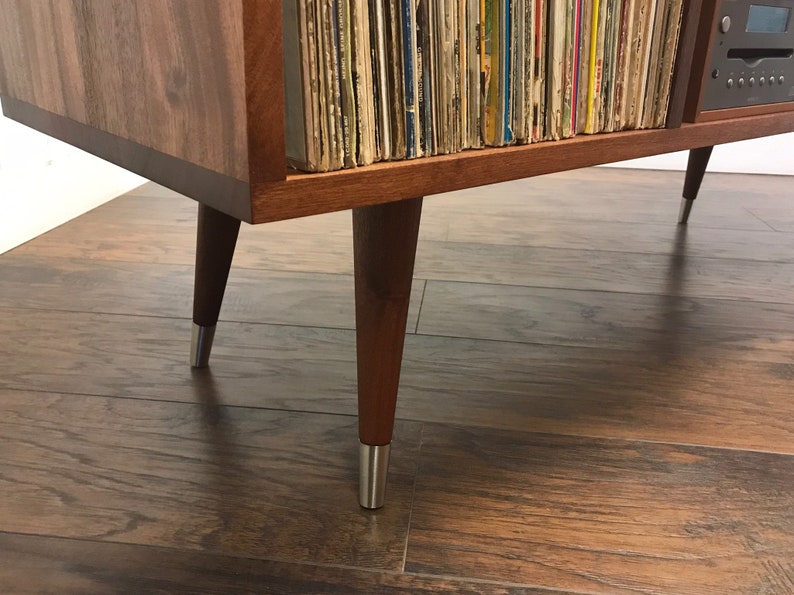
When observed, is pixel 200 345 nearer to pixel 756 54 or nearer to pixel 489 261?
pixel 489 261

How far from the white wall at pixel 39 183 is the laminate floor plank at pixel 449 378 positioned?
1.35ft

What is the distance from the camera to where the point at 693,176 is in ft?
4.98

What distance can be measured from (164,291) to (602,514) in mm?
828

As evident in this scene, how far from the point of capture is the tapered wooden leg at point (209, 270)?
0.82 m

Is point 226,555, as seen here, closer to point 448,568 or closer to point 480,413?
point 448,568

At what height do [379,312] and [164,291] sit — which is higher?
[379,312]

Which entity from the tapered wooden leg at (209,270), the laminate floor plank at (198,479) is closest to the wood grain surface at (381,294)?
the laminate floor plank at (198,479)

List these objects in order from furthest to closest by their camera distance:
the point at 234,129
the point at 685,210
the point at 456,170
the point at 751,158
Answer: the point at 751,158 → the point at 685,210 → the point at 456,170 → the point at 234,129

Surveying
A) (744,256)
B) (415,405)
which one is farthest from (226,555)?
(744,256)

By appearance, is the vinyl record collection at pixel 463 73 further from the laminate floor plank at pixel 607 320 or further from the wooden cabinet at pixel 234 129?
the laminate floor plank at pixel 607 320

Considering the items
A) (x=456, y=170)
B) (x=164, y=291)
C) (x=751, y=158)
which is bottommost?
(x=751, y=158)

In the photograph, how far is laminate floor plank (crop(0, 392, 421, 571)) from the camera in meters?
0.62

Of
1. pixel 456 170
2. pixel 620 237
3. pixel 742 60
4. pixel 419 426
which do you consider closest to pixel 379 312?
pixel 456 170

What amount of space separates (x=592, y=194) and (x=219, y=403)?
1351 mm
